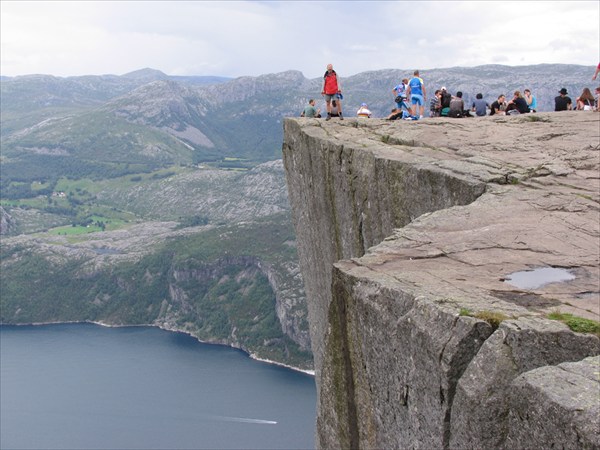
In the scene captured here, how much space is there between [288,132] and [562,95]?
39.9 feet

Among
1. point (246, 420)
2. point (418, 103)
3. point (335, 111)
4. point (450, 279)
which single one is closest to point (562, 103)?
point (418, 103)

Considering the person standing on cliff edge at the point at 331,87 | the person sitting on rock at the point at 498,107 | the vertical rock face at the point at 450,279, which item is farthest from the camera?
the person sitting on rock at the point at 498,107

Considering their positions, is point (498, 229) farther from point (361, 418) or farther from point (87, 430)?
point (87, 430)

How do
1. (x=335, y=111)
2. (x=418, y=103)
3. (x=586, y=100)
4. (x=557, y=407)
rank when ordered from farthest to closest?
(x=586, y=100), (x=418, y=103), (x=335, y=111), (x=557, y=407)

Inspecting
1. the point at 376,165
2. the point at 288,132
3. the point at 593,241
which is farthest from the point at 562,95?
the point at 593,241

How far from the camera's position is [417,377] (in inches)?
331

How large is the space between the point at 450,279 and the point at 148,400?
439 ft

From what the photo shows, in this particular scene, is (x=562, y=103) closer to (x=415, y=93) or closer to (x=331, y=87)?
(x=415, y=93)

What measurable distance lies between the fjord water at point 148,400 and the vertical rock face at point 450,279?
319 ft

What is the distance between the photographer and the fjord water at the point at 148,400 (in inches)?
4596

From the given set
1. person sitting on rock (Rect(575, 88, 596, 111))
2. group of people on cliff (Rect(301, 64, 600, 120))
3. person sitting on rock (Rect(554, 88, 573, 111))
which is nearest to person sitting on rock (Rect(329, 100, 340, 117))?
group of people on cliff (Rect(301, 64, 600, 120))

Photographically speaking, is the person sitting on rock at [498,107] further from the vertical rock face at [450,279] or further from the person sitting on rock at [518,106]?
the vertical rock face at [450,279]

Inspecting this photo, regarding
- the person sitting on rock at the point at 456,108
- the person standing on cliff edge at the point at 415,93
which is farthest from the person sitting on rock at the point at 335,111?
the person sitting on rock at the point at 456,108

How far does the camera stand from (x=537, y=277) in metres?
10.1
